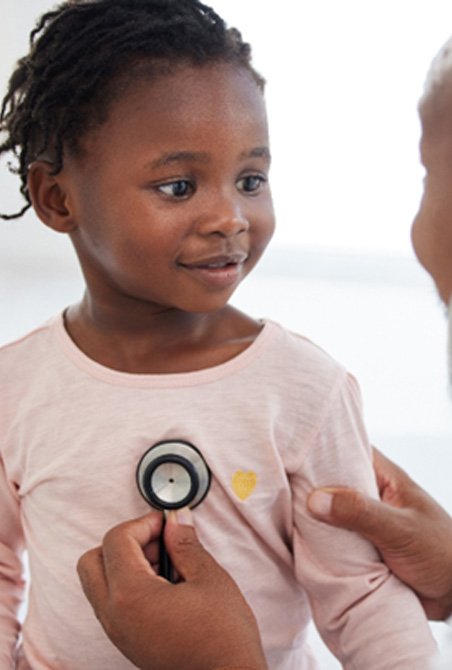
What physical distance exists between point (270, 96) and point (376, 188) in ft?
1.36

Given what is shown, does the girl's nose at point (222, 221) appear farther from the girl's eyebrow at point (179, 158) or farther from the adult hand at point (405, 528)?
the adult hand at point (405, 528)

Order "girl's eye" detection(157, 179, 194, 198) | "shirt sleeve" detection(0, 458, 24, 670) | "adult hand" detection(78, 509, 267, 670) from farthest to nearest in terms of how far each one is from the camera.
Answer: "shirt sleeve" detection(0, 458, 24, 670) < "girl's eye" detection(157, 179, 194, 198) < "adult hand" detection(78, 509, 267, 670)

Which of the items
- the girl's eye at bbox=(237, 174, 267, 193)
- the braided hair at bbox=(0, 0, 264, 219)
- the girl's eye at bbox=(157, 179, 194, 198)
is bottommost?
the girl's eye at bbox=(157, 179, 194, 198)

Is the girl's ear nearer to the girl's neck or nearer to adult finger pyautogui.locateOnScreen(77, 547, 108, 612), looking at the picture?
the girl's neck

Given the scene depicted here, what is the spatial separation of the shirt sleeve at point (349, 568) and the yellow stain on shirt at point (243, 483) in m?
0.05

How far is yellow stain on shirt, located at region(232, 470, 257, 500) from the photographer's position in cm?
99

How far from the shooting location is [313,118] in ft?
9.18

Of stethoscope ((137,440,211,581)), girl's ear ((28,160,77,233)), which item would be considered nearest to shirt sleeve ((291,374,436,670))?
stethoscope ((137,440,211,581))

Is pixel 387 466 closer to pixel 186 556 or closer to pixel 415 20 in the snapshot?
pixel 186 556

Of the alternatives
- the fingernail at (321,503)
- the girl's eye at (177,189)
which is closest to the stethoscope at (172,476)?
the fingernail at (321,503)

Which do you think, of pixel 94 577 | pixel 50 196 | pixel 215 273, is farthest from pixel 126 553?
pixel 50 196

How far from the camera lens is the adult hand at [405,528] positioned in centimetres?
97

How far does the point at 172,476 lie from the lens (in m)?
0.96

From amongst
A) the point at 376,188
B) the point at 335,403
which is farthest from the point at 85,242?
the point at 376,188
